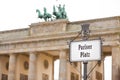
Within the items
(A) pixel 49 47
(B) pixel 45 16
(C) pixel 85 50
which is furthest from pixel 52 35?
(C) pixel 85 50

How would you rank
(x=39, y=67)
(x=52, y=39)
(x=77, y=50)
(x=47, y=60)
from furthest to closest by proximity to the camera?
(x=47, y=60) < (x=39, y=67) < (x=52, y=39) < (x=77, y=50)

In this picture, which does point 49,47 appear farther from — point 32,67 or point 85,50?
point 85,50

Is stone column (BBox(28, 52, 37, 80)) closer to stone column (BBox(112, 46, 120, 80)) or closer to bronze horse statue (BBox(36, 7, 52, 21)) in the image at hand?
bronze horse statue (BBox(36, 7, 52, 21))

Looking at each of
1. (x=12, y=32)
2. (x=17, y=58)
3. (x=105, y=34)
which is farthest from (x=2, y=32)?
(x=105, y=34)

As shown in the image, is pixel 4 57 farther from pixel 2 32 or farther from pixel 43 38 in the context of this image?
pixel 43 38

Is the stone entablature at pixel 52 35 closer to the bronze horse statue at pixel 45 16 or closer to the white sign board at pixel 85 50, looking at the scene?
the bronze horse statue at pixel 45 16

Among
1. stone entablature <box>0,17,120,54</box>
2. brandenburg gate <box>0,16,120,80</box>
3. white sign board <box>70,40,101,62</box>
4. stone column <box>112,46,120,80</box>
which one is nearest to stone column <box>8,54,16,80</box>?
brandenburg gate <box>0,16,120,80</box>

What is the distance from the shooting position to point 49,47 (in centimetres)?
3372

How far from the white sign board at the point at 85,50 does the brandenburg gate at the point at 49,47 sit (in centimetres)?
2357

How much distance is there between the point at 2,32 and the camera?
126ft

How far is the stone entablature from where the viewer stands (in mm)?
30556

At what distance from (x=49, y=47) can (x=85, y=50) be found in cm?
2790

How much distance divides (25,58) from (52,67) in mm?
4014

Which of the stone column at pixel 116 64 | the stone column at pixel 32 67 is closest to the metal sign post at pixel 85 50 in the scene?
the stone column at pixel 116 64
